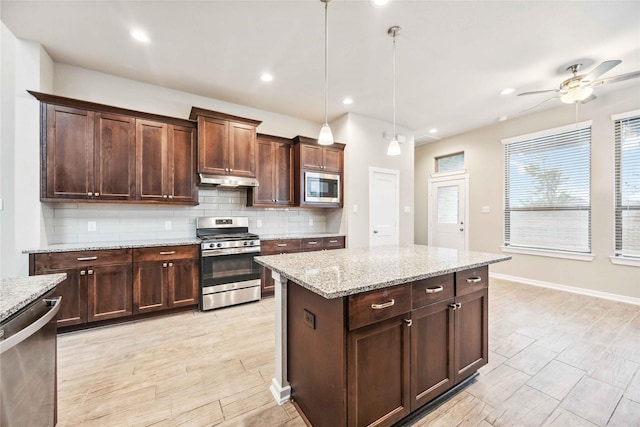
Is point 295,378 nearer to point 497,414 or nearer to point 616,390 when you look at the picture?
point 497,414

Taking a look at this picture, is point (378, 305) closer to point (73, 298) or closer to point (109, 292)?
point (109, 292)

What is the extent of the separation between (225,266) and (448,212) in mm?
4945

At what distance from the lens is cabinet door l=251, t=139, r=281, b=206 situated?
3971mm

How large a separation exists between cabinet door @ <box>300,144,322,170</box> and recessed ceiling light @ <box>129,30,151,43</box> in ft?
7.40

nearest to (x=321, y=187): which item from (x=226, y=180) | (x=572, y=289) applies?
(x=226, y=180)

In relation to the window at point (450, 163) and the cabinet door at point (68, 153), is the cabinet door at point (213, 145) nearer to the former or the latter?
the cabinet door at point (68, 153)

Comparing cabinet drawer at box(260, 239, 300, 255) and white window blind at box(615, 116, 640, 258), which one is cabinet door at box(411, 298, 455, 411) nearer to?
cabinet drawer at box(260, 239, 300, 255)

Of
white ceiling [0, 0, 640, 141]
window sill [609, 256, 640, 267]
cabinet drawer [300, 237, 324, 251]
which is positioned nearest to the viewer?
white ceiling [0, 0, 640, 141]

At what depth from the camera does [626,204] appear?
3.58 metres

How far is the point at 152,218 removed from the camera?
3.48m

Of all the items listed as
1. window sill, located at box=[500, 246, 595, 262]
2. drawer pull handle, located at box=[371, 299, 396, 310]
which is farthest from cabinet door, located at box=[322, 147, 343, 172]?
window sill, located at box=[500, 246, 595, 262]

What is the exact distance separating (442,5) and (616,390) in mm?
3224

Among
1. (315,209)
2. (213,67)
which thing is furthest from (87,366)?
(315,209)

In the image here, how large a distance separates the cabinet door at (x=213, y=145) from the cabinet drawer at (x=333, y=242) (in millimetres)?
1902
